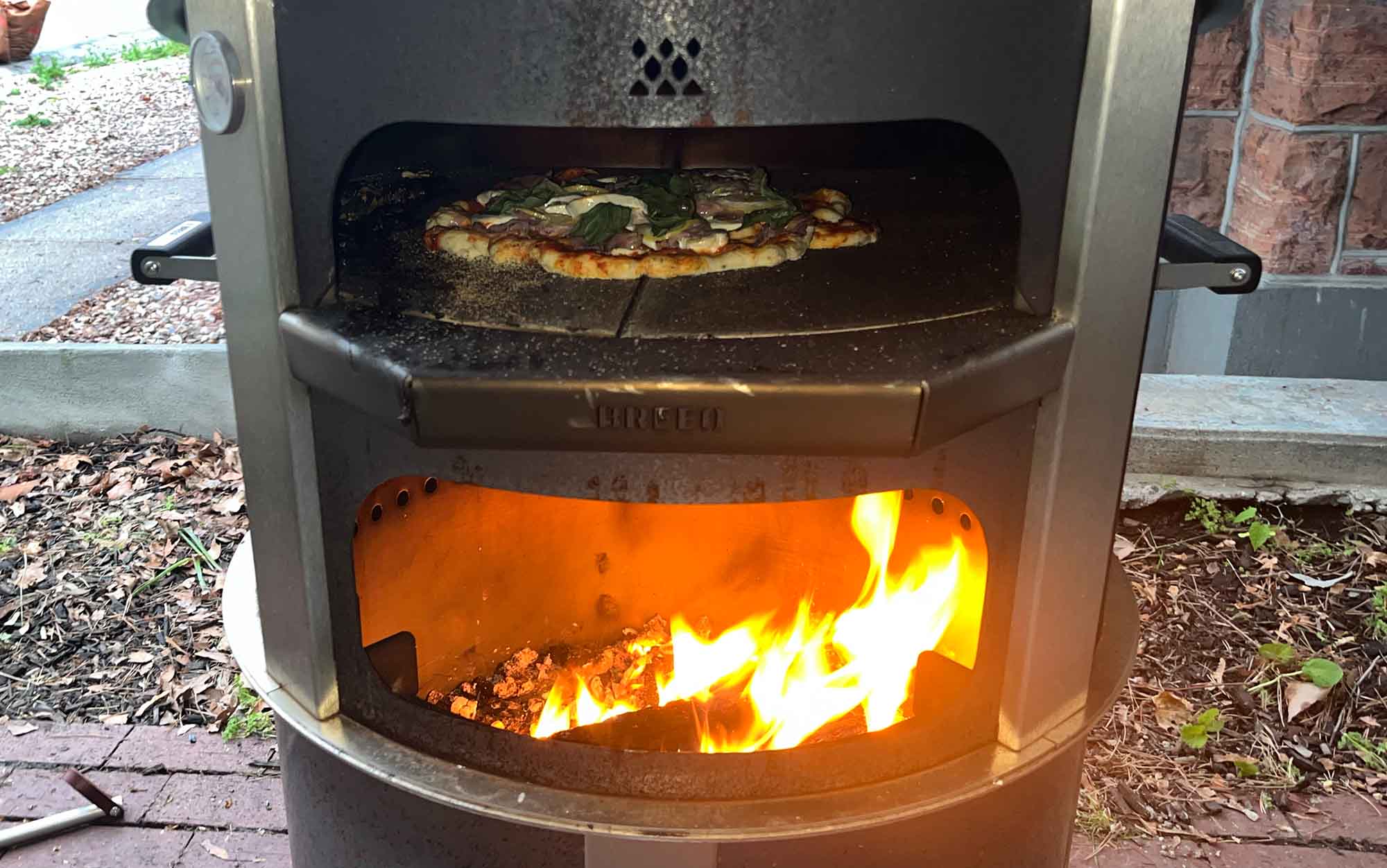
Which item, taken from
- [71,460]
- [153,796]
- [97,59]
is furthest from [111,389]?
[97,59]

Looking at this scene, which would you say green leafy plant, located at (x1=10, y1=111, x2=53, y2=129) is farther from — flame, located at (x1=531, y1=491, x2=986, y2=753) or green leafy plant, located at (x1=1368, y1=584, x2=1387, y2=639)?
green leafy plant, located at (x1=1368, y1=584, x2=1387, y2=639)

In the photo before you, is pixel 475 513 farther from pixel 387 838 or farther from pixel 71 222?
pixel 71 222

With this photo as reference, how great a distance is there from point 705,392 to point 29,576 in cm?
229

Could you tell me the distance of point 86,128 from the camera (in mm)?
7312

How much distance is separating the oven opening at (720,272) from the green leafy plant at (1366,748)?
4.26ft

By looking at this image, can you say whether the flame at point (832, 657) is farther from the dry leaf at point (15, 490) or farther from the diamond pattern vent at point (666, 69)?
the dry leaf at point (15, 490)

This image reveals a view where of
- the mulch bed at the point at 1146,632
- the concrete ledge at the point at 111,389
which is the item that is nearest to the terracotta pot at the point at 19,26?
the concrete ledge at the point at 111,389

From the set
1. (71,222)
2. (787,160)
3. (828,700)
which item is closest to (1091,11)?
(787,160)

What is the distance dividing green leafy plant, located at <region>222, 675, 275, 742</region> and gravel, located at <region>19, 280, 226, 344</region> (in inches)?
82.5

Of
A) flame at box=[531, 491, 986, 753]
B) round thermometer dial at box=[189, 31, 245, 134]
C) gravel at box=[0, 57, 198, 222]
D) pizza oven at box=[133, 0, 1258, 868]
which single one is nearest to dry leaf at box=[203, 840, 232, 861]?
pizza oven at box=[133, 0, 1258, 868]

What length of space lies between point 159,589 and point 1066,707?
212 cm

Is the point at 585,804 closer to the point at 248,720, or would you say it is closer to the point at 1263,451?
the point at 248,720

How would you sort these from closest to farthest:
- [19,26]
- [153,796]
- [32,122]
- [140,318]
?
[153,796] → [140,318] → [32,122] → [19,26]

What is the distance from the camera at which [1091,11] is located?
3.81 ft
